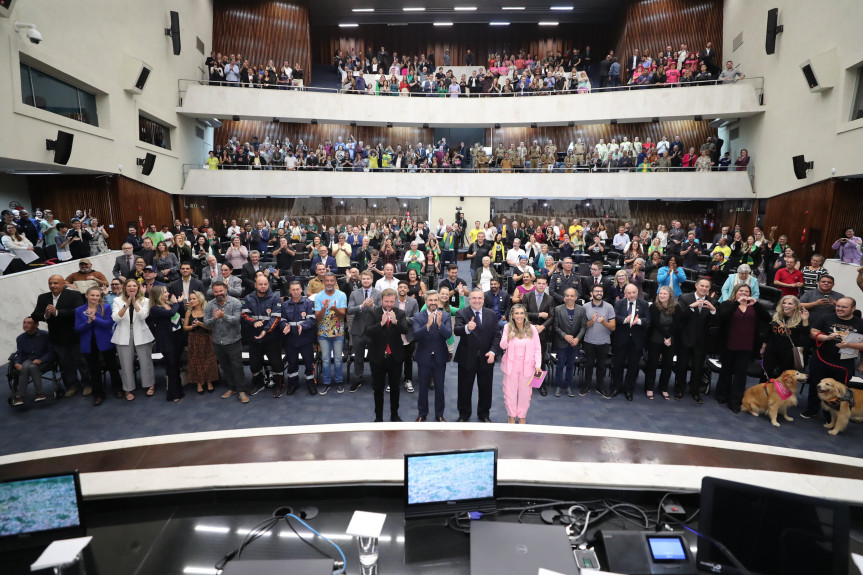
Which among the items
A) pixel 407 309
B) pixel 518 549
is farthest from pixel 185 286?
pixel 518 549

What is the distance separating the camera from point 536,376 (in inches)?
216

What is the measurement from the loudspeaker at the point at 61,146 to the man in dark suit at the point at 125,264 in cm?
410

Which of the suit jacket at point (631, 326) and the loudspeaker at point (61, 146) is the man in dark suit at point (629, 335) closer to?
the suit jacket at point (631, 326)

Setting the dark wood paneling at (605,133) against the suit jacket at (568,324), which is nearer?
the suit jacket at (568,324)

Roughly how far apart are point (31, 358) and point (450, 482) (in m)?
6.84

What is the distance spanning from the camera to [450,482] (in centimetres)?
250

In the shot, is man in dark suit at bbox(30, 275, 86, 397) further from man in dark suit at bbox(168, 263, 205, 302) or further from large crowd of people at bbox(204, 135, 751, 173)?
large crowd of people at bbox(204, 135, 751, 173)

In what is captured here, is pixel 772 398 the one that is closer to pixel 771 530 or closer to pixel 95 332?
pixel 771 530

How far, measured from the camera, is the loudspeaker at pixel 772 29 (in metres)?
14.3

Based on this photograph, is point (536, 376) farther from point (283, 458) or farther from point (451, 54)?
point (451, 54)

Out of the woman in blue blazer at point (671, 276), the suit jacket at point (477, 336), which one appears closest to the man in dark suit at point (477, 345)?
the suit jacket at point (477, 336)

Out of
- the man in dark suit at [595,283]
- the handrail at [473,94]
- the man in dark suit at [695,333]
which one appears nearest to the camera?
the man in dark suit at [695,333]

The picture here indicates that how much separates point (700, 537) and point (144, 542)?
284 cm

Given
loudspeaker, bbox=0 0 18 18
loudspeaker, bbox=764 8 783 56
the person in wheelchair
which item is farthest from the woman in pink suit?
loudspeaker, bbox=764 8 783 56
